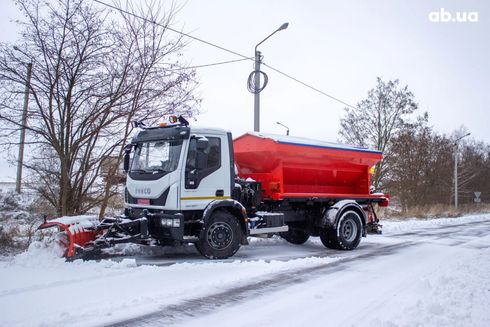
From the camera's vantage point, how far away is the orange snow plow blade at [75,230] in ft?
21.5

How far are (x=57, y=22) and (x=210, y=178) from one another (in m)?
4.64

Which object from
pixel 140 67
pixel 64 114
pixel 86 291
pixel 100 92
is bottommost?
pixel 86 291

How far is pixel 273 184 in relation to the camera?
8.70 m

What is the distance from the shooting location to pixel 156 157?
7453mm

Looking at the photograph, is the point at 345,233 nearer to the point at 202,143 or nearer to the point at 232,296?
the point at 202,143

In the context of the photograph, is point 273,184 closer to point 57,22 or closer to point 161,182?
point 161,182

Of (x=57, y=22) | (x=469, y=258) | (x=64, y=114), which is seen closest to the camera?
(x=469, y=258)

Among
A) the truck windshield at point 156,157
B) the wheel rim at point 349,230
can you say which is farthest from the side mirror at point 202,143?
the wheel rim at point 349,230

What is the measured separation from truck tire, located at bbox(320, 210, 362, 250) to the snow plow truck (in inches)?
1.0

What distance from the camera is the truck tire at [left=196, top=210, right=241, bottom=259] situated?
7.23 meters

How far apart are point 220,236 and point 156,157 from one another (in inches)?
75.3

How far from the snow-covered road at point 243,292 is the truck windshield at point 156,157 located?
170 cm

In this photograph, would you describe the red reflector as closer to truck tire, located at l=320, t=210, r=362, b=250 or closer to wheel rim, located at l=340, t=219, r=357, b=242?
truck tire, located at l=320, t=210, r=362, b=250

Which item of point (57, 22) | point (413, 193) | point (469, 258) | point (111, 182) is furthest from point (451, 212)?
point (57, 22)
